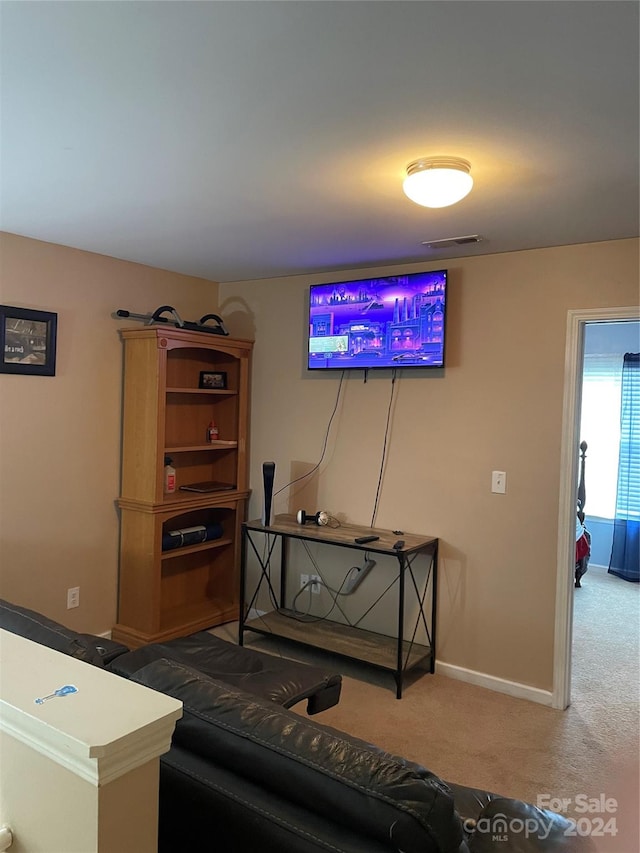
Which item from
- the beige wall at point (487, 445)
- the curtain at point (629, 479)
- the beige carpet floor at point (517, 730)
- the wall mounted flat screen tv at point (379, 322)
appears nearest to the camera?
the beige carpet floor at point (517, 730)

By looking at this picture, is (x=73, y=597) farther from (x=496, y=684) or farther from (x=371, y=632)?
(x=496, y=684)

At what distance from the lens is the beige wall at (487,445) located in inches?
129

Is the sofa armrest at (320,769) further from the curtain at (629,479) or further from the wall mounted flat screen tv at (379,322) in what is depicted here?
the curtain at (629,479)

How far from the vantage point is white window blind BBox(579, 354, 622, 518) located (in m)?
6.04

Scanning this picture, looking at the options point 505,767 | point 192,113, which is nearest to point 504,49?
point 192,113

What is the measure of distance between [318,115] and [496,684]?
Answer: 300 centimetres

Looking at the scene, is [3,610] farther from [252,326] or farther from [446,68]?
[252,326]

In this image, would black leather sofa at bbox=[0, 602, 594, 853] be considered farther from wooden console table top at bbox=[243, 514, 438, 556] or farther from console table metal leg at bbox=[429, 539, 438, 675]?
console table metal leg at bbox=[429, 539, 438, 675]

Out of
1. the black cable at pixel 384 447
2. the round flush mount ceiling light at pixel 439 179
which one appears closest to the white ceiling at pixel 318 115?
the round flush mount ceiling light at pixel 439 179

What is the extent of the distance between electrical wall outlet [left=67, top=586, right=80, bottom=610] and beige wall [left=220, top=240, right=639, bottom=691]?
5.25 ft

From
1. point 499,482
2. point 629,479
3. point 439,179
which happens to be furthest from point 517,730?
point 629,479

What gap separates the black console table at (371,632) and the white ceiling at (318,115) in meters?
1.67

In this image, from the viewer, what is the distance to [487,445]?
3.49 m

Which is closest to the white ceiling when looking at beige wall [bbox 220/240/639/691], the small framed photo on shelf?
beige wall [bbox 220/240/639/691]
